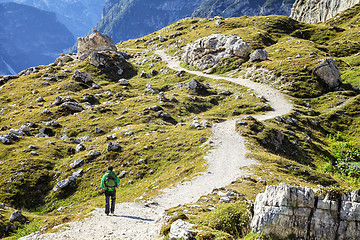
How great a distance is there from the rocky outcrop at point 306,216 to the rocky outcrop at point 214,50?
9449 cm

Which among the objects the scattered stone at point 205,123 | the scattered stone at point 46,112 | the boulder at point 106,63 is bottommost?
the scattered stone at point 205,123

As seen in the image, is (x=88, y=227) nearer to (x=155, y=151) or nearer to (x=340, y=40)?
(x=155, y=151)

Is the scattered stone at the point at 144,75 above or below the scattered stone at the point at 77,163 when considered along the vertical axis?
above

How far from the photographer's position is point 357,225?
35.9ft

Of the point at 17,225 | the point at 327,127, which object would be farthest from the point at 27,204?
the point at 327,127

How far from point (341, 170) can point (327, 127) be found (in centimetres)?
2110

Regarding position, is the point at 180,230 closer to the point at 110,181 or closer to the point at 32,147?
the point at 110,181

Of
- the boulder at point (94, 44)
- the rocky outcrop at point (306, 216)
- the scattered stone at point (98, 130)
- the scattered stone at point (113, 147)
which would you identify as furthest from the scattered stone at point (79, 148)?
the boulder at point (94, 44)

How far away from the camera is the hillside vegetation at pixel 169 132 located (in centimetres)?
3036

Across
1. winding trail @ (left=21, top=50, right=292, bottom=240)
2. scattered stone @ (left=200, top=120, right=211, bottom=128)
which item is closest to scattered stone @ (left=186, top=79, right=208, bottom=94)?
scattered stone @ (left=200, top=120, right=211, bottom=128)

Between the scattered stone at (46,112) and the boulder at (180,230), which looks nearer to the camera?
the boulder at (180,230)

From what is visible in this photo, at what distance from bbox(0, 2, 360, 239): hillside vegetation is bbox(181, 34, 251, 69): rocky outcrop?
6.15 meters

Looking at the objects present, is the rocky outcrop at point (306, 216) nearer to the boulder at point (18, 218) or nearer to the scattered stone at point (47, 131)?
the boulder at point (18, 218)

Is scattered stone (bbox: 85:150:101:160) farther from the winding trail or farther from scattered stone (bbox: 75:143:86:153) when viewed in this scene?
the winding trail
